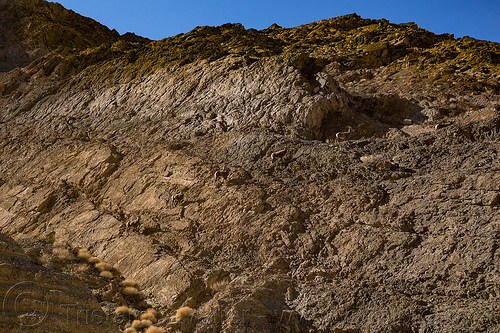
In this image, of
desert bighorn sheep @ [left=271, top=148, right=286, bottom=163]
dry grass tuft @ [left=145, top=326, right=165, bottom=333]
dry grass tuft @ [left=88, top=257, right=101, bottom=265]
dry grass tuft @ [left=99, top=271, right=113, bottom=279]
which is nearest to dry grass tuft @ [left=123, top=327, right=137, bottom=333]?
dry grass tuft @ [left=145, top=326, right=165, bottom=333]

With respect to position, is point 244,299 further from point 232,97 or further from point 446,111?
point 446,111

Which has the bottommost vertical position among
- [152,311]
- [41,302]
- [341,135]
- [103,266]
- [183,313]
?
[152,311]

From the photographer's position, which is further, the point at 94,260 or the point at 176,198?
the point at 176,198

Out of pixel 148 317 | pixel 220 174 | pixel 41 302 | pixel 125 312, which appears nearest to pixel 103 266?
pixel 125 312

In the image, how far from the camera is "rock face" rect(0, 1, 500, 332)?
885 centimetres

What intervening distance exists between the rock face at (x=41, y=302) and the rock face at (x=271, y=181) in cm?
156

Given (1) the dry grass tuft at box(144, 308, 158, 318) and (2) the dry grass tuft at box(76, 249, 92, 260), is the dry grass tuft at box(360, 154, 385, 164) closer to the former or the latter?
(1) the dry grass tuft at box(144, 308, 158, 318)

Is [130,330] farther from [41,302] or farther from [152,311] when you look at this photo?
[41,302]

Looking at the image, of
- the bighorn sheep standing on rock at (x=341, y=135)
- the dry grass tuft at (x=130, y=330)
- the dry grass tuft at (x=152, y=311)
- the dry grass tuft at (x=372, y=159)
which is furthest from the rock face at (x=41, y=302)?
the bighorn sheep standing on rock at (x=341, y=135)

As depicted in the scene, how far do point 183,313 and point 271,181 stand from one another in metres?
4.45

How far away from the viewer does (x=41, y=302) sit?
310 inches

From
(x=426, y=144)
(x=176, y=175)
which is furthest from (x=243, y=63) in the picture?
(x=426, y=144)

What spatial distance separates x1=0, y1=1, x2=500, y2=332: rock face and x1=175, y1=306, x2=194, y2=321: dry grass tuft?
13 cm

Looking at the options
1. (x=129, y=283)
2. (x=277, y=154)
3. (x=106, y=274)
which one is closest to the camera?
(x=129, y=283)
